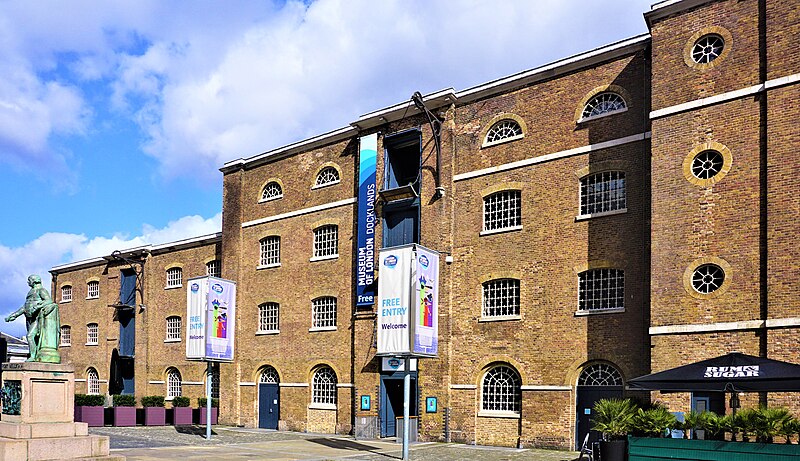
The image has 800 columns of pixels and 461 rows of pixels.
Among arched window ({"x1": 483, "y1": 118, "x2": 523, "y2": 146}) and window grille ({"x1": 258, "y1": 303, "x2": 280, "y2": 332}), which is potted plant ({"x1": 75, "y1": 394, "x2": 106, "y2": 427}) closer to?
window grille ({"x1": 258, "y1": 303, "x2": 280, "y2": 332})

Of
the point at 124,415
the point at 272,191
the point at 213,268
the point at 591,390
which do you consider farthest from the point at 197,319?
the point at 591,390

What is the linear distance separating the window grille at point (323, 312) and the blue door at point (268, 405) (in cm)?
353

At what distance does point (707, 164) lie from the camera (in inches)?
747

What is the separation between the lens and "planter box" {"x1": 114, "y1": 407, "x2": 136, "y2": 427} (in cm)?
2972

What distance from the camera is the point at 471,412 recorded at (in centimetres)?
2367

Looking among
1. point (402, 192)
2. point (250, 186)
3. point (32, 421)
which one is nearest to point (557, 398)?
point (402, 192)

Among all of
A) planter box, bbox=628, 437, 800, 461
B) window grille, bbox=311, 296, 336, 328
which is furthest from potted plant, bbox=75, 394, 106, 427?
planter box, bbox=628, 437, 800, 461

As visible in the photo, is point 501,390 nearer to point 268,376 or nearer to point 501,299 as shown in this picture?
point 501,299

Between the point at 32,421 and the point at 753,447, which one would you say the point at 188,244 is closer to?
the point at 32,421

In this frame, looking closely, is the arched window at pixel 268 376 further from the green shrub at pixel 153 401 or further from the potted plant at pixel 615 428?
the potted plant at pixel 615 428

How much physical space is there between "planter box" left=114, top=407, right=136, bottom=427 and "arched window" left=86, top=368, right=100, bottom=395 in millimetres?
12524

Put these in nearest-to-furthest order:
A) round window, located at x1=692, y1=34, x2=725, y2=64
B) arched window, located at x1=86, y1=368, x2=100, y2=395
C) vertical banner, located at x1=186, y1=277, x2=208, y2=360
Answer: round window, located at x1=692, y1=34, x2=725, y2=64
vertical banner, located at x1=186, y1=277, x2=208, y2=360
arched window, located at x1=86, y1=368, x2=100, y2=395

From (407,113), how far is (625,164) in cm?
859

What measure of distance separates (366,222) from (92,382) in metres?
23.2
